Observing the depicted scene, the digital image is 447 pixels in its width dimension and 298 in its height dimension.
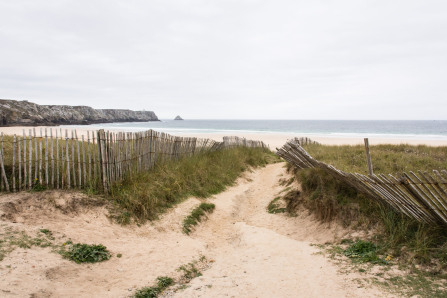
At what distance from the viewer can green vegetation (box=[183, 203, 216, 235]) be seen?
5.95 meters

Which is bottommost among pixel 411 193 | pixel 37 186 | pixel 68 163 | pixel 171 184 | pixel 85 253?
pixel 85 253

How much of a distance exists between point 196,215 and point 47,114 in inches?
1802

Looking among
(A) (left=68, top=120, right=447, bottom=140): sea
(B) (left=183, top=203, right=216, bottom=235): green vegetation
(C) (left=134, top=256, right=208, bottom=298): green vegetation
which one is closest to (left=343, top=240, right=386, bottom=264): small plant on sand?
(C) (left=134, top=256, right=208, bottom=298): green vegetation

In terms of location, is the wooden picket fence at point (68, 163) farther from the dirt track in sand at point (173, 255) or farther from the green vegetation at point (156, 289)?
the green vegetation at point (156, 289)

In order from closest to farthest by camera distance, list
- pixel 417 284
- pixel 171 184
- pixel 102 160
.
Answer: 1. pixel 417 284
2. pixel 102 160
3. pixel 171 184

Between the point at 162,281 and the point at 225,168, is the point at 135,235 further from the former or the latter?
the point at 225,168

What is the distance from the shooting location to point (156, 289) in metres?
3.79

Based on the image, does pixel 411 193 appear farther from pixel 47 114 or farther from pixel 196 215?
pixel 47 114

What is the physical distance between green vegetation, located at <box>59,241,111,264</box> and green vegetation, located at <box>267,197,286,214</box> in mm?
4075

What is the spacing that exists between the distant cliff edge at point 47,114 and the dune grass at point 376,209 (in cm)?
3566

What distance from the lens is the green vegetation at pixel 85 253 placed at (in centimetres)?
427

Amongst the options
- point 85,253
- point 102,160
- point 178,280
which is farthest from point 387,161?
point 85,253

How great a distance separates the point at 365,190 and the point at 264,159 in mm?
9030

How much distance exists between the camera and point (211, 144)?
11.7 metres
